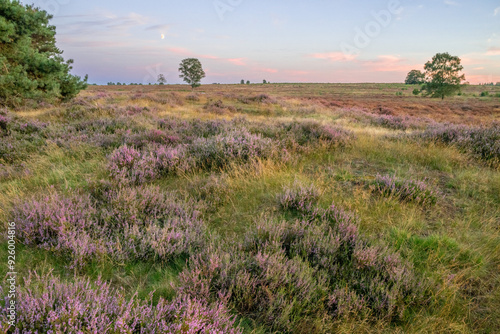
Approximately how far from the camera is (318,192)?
3.96 metres

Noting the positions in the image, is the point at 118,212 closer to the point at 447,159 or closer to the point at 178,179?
the point at 178,179

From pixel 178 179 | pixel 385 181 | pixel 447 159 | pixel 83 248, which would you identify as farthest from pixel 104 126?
Result: pixel 447 159

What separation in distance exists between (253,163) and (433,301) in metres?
3.61

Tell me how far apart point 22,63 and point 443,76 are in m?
58.4

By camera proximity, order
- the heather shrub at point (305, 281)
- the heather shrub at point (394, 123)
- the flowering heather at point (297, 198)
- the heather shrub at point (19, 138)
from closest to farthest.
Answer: the heather shrub at point (305, 281)
the flowering heather at point (297, 198)
the heather shrub at point (19, 138)
the heather shrub at point (394, 123)

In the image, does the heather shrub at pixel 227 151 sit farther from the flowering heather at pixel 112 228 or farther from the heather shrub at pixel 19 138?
the heather shrub at pixel 19 138

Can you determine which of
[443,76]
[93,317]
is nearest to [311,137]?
[93,317]

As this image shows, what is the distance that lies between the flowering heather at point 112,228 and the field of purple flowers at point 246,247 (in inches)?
0.8

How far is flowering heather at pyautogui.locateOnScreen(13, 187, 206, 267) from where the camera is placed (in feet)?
8.63

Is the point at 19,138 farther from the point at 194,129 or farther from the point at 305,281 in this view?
the point at 305,281

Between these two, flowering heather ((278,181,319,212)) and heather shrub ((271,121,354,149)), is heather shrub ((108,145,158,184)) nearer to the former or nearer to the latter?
flowering heather ((278,181,319,212))

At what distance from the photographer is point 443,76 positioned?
150ft

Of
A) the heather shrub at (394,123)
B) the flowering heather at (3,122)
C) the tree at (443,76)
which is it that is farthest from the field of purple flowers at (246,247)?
the tree at (443,76)

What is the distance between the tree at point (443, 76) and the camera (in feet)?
147
